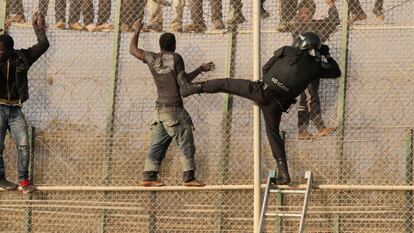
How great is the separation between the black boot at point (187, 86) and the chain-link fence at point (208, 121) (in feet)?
2.65

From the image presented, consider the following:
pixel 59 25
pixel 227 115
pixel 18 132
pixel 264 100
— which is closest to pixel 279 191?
pixel 264 100

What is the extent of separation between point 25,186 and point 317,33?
13.7 ft

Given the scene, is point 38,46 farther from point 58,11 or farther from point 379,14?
point 379,14

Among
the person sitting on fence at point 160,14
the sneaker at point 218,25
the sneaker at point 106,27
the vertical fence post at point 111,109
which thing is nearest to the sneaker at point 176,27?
the person sitting on fence at point 160,14

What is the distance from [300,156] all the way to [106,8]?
3241 mm

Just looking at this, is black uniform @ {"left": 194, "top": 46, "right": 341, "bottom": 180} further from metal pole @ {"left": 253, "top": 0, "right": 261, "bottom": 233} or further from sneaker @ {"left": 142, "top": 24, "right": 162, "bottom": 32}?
sneaker @ {"left": 142, "top": 24, "right": 162, "bottom": 32}

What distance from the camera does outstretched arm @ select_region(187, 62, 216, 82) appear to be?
13.5m

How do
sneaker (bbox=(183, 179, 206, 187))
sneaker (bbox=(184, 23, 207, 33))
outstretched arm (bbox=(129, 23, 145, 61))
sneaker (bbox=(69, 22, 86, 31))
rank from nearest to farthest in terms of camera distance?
sneaker (bbox=(183, 179, 206, 187)), outstretched arm (bbox=(129, 23, 145, 61)), sneaker (bbox=(184, 23, 207, 33)), sneaker (bbox=(69, 22, 86, 31))

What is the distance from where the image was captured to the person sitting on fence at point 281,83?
12734mm

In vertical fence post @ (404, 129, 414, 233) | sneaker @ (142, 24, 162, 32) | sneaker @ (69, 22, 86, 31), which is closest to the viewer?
vertical fence post @ (404, 129, 414, 233)

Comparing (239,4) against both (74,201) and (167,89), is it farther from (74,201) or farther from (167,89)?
(74,201)

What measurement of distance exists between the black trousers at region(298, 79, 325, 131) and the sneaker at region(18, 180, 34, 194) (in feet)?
11.5

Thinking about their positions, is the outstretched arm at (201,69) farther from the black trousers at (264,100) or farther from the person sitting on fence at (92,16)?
the person sitting on fence at (92,16)

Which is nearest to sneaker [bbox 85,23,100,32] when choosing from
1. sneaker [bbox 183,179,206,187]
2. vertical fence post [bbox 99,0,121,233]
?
vertical fence post [bbox 99,0,121,233]
